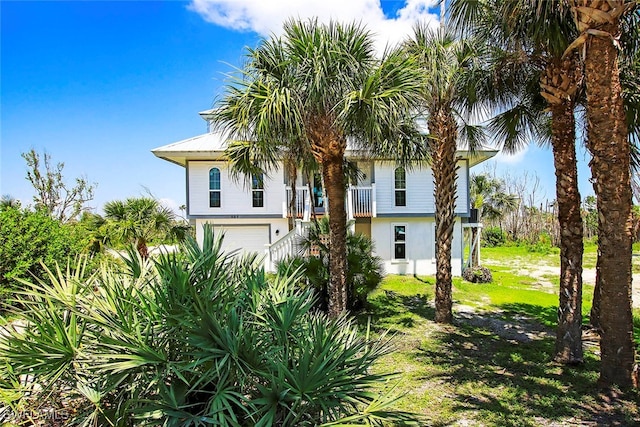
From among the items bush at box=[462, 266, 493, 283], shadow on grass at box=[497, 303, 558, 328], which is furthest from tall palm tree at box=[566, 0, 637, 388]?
bush at box=[462, 266, 493, 283]

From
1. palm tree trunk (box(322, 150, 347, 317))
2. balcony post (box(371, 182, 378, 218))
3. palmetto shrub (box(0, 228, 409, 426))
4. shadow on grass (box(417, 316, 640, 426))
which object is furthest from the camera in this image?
balcony post (box(371, 182, 378, 218))

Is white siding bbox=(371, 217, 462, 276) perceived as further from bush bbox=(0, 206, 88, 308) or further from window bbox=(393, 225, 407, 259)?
bush bbox=(0, 206, 88, 308)

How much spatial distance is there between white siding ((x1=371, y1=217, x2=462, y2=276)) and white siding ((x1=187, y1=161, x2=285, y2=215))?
4.80 m

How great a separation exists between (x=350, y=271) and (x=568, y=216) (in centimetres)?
553

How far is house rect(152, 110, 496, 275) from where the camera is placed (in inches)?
664

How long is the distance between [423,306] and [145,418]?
32.7 feet

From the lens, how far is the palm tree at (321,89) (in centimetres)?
670

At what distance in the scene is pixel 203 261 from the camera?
3.34 meters

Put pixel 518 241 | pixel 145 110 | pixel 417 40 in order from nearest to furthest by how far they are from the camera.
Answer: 1. pixel 417 40
2. pixel 145 110
3. pixel 518 241

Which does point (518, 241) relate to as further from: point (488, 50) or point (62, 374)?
point (62, 374)

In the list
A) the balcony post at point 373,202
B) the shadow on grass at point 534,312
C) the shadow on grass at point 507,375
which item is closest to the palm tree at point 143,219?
the shadow on grass at point 507,375

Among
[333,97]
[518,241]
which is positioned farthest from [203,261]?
[518,241]

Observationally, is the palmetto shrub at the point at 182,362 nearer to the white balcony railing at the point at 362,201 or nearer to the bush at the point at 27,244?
the bush at the point at 27,244

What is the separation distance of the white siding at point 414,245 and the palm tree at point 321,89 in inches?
388
